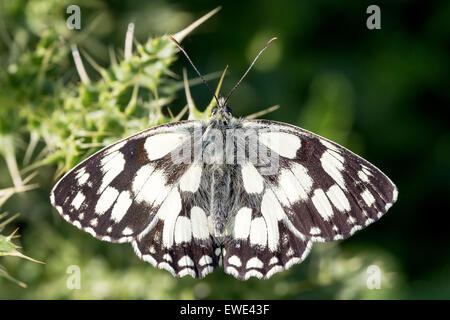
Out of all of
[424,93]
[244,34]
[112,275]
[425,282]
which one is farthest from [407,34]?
[112,275]

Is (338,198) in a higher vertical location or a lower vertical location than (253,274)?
higher

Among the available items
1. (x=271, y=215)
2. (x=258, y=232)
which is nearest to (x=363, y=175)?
(x=271, y=215)

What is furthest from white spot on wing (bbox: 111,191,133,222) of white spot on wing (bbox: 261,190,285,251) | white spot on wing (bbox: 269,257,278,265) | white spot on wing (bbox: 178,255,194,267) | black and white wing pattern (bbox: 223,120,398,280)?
white spot on wing (bbox: 269,257,278,265)

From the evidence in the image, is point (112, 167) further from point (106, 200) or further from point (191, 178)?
point (191, 178)

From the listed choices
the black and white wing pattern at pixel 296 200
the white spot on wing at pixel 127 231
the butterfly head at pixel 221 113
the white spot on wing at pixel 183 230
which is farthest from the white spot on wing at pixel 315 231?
the white spot on wing at pixel 127 231

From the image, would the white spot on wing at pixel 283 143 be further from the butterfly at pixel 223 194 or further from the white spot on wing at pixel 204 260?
the white spot on wing at pixel 204 260

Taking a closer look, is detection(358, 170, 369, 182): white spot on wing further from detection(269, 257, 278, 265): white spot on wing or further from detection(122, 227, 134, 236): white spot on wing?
detection(122, 227, 134, 236): white spot on wing

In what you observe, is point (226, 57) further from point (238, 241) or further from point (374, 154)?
point (238, 241)

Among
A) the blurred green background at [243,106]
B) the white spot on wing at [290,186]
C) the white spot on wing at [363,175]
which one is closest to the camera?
the white spot on wing at [363,175]
